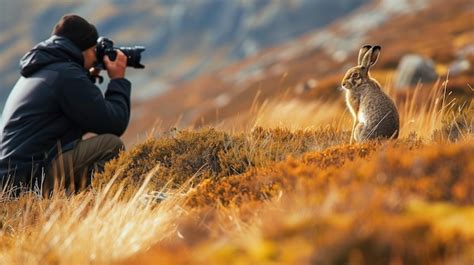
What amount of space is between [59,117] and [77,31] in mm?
965

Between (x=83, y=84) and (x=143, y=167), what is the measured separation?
115 centimetres

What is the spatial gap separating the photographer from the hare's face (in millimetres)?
2440

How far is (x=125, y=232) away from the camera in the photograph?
13.9 feet

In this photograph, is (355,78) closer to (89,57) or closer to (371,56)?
(371,56)

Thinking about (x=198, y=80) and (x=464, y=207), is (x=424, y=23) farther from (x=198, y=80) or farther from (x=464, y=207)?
(x=464, y=207)

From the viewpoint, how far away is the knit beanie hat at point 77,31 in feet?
23.3

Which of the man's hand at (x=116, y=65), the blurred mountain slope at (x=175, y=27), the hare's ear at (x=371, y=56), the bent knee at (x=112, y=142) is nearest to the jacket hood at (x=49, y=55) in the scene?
the man's hand at (x=116, y=65)

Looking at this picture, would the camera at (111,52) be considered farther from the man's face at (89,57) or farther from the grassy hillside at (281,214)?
the grassy hillside at (281,214)

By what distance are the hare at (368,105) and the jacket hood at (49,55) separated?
294cm

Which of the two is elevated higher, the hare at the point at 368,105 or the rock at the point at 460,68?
the hare at the point at 368,105

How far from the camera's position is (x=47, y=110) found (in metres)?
6.85

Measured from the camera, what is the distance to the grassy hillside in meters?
2.79

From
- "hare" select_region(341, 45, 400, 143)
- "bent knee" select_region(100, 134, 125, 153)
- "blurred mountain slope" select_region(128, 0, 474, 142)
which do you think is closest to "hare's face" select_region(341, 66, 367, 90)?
"hare" select_region(341, 45, 400, 143)

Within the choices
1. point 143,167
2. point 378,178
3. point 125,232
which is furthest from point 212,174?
point 378,178
